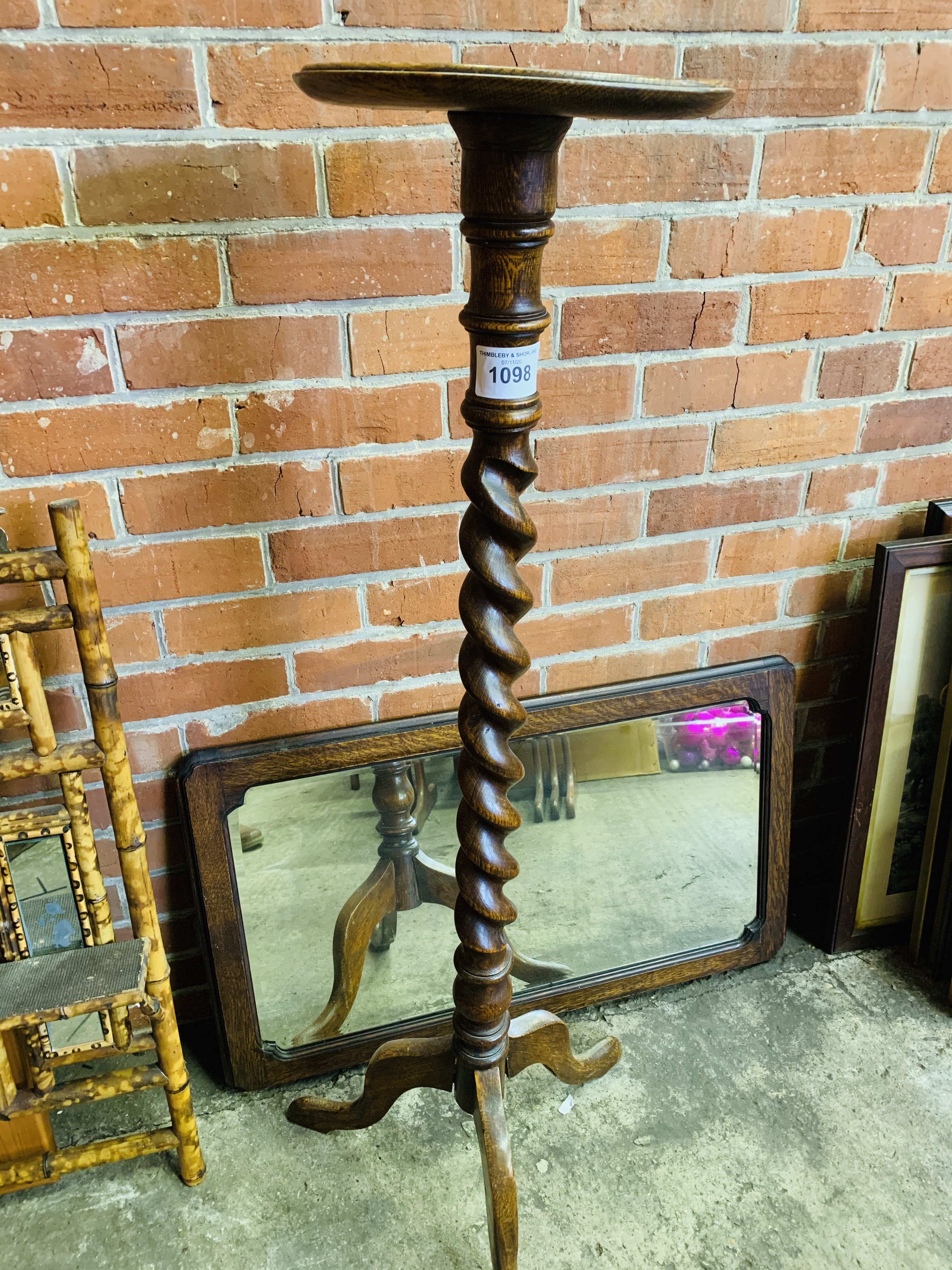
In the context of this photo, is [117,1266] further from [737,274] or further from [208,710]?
[737,274]

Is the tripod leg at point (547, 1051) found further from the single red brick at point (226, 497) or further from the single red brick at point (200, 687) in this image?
the single red brick at point (226, 497)

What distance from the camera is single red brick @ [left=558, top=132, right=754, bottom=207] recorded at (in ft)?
3.59

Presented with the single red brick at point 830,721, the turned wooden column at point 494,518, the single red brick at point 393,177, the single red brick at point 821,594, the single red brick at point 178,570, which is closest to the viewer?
the turned wooden column at point 494,518

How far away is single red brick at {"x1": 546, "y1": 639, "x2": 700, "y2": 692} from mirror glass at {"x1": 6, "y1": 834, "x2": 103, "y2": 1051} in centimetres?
70

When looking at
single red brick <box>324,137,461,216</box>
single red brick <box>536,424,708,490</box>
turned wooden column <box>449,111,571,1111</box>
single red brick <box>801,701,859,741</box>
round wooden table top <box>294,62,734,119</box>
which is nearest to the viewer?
round wooden table top <box>294,62,734,119</box>

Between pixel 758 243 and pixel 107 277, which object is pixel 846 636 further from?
pixel 107 277

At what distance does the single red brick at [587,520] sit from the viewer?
4.13 feet

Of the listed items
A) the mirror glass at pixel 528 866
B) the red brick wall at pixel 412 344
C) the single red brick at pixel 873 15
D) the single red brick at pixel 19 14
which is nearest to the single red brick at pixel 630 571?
the red brick wall at pixel 412 344

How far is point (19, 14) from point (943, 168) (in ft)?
3.68

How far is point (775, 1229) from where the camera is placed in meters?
1.17

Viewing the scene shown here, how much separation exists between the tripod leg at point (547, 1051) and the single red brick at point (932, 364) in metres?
1.05

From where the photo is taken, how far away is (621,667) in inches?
55.1

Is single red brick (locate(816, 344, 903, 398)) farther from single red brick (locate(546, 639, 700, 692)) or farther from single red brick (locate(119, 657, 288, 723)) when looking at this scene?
single red brick (locate(119, 657, 288, 723))

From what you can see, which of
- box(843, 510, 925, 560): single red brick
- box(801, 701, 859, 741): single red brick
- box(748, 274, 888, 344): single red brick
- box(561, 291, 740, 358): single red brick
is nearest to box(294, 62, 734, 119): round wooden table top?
box(561, 291, 740, 358): single red brick
